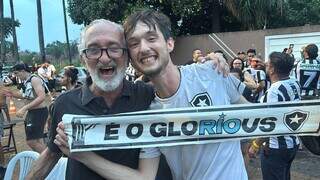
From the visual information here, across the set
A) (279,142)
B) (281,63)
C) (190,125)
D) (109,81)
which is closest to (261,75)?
(281,63)

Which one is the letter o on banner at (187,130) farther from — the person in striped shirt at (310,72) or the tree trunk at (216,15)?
the tree trunk at (216,15)

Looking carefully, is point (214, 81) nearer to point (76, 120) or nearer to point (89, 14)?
point (76, 120)

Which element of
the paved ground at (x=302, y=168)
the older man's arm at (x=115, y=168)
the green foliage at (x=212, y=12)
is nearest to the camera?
the older man's arm at (x=115, y=168)

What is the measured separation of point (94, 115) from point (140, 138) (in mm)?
278

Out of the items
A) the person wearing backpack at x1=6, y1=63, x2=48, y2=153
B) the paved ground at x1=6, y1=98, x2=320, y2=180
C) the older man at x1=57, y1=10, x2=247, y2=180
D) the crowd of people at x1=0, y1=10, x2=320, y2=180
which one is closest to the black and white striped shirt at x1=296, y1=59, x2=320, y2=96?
the paved ground at x1=6, y1=98, x2=320, y2=180

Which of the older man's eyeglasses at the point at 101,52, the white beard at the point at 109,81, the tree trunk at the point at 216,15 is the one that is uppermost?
the tree trunk at the point at 216,15

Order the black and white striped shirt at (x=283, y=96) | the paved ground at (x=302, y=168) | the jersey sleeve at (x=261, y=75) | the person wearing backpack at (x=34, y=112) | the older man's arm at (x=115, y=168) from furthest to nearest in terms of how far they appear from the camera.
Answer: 1. the jersey sleeve at (x=261, y=75)
2. the person wearing backpack at (x=34, y=112)
3. the paved ground at (x=302, y=168)
4. the black and white striped shirt at (x=283, y=96)
5. the older man's arm at (x=115, y=168)

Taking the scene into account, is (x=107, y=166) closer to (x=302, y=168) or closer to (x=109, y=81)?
(x=109, y=81)

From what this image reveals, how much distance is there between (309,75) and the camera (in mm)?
8656

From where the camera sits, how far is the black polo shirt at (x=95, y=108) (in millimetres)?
2531

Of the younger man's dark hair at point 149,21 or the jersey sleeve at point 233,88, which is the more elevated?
the younger man's dark hair at point 149,21

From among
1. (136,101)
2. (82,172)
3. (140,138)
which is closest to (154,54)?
(136,101)

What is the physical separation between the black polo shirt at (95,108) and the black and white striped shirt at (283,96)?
8.99 feet

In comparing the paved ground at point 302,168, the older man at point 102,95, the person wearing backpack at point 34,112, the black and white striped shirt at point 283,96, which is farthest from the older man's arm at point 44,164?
the person wearing backpack at point 34,112
